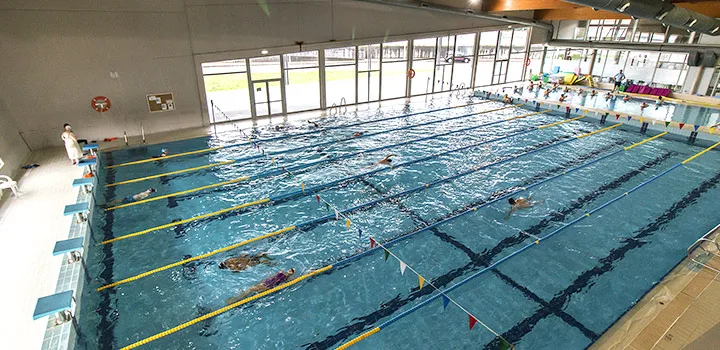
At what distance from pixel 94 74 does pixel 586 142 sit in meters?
15.2

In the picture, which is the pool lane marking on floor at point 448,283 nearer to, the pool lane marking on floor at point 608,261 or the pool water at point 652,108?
the pool lane marking on floor at point 608,261

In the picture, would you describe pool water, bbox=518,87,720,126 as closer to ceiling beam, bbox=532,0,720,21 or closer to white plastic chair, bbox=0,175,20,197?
ceiling beam, bbox=532,0,720,21

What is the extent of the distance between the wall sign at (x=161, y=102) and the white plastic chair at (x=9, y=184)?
15.7 ft

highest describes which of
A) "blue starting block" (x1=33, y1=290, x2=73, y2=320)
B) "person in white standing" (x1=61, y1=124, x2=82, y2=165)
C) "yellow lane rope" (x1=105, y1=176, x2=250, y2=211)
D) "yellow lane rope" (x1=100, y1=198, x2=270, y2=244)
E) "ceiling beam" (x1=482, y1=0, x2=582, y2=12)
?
"ceiling beam" (x1=482, y1=0, x2=582, y2=12)

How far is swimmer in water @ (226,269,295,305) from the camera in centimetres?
515

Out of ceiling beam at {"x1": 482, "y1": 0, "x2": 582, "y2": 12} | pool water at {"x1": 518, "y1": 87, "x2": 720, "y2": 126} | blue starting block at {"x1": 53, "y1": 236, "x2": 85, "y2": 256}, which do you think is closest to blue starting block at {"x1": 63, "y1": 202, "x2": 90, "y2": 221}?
blue starting block at {"x1": 53, "y1": 236, "x2": 85, "y2": 256}

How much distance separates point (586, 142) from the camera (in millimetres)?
11352

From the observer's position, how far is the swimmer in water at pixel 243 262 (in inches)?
226

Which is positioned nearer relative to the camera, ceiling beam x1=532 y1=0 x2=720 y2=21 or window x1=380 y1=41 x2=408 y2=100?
ceiling beam x1=532 y1=0 x2=720 y2=21

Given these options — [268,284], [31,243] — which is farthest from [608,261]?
[31,243]

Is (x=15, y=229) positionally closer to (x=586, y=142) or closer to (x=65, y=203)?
(x=65, y=203)

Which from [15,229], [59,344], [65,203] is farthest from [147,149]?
[59,344]

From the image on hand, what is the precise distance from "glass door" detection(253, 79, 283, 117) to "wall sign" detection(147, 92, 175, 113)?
2.89 metres

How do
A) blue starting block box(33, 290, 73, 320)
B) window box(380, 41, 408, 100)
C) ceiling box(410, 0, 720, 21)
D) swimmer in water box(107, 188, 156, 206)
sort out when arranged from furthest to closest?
window box(380, 41, 408, 100), ceiling box(410, 0, 720, 21), swimmer in water box(107, 188, 156, 206), blue starting block box(33, 290, 73, 320)
